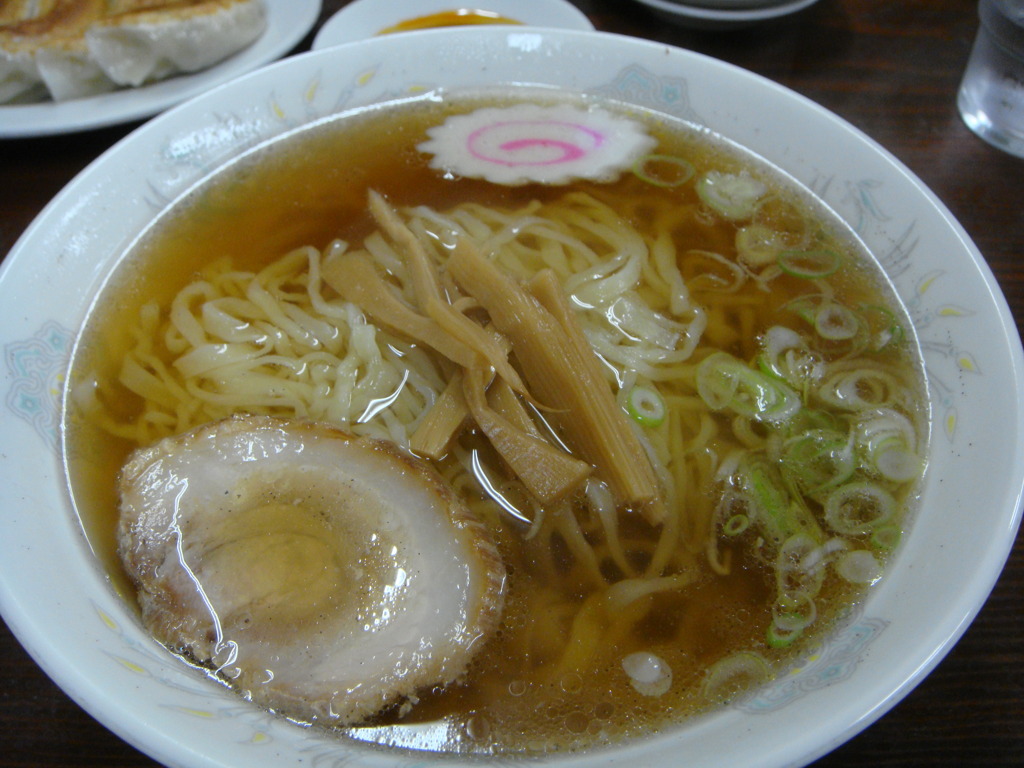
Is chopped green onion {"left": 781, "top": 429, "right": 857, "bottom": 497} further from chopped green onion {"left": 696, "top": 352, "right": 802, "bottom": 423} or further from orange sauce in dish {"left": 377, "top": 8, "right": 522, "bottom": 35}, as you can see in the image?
orange sauce in dish {"left": 377, "top": 8, "right": 522, "bottom": 35}

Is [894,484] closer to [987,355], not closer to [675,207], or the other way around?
[987,355]

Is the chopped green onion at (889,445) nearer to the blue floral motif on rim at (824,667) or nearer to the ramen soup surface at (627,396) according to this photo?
the ramen soup surface at (627,396)

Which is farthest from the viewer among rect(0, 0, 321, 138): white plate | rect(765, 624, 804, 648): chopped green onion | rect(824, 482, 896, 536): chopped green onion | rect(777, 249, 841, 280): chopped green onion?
rect(0, 0, 321, 138): white plate

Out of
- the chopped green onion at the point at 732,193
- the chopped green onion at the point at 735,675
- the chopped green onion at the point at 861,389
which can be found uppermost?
the chopped green onion at the point at 732,193

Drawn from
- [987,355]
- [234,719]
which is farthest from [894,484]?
[234,719]

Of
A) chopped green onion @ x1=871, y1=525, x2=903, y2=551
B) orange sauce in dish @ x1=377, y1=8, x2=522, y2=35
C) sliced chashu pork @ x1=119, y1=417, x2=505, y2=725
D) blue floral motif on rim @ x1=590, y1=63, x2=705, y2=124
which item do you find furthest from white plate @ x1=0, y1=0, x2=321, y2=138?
chopped green onion @ x1=871, y1=525, x2=903, y2=551

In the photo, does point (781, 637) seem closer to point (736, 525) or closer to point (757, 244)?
point (736, 525)

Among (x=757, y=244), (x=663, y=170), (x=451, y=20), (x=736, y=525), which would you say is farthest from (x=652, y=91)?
(x=736, y=525)

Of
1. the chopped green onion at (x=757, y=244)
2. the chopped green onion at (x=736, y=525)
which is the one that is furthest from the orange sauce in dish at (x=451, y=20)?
the chopped green onion at (x=736, y=525)
